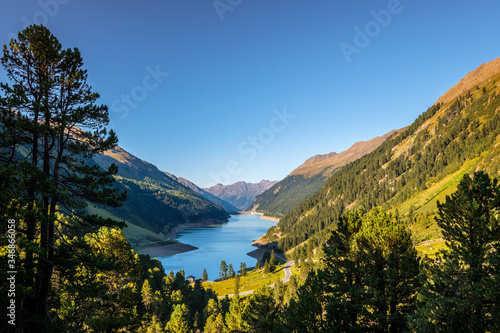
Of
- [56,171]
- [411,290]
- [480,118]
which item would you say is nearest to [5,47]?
[56,171]

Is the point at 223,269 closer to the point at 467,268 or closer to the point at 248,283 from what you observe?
the point at 248,283

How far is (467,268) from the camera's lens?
1144cm

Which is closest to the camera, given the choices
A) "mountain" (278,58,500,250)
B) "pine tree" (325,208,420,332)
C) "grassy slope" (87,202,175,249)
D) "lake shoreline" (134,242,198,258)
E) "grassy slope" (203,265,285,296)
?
"pine tree" (325,208,420,332)

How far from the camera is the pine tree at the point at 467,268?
978 centimetres

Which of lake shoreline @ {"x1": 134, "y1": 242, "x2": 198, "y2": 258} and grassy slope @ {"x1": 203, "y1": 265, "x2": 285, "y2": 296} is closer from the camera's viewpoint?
grassy slope @ {"x1": 203, "y1": 265, "x2": 285, "y2": 296}

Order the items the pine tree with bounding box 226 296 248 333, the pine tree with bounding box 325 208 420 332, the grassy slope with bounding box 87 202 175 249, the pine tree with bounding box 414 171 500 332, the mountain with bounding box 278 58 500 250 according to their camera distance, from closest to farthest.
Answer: the pine tree with bounding box 414 171 500 332
the pine tree with bounding box 325 208 420 332
the pine tree with bounding box 226 296 248 333
the mountain with bounding box 278 58 500 250
the grassy slope with bounding box 87 202 175 249

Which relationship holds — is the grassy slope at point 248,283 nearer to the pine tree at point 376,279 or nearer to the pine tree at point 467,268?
the pine tree at point 376,279

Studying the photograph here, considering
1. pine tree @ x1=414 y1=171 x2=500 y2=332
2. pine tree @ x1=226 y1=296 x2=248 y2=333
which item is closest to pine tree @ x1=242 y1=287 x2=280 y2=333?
pine tree @ x1=226 y1=296 x2=248 y2=333

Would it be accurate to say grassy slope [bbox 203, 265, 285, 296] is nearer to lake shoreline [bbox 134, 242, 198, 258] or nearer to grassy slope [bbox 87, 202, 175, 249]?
lake shoreline [bbox 134, 242, 198, 258]

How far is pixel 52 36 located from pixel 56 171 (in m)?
6.91

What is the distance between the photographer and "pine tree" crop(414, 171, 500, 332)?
9781mm

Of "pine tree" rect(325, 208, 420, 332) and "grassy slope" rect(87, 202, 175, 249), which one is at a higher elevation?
"pine tree" rect(325, 208, 420, 332)

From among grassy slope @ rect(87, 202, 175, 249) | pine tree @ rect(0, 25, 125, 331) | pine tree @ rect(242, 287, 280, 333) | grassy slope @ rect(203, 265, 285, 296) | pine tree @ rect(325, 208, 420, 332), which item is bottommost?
grassy slope @ rect(203, 265, 285, 296)

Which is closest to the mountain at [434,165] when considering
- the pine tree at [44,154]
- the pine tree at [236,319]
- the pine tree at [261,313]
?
the pine tree at [236,319]
